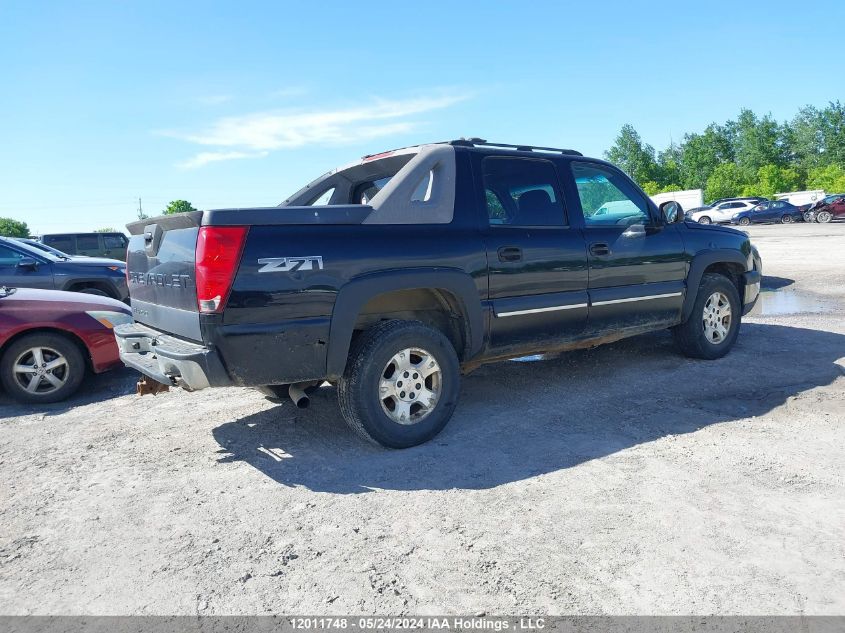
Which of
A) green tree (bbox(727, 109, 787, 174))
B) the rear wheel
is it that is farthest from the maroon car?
green tree (bbox(727, 109, 787, 174))

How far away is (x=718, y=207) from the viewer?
40562 millimetres

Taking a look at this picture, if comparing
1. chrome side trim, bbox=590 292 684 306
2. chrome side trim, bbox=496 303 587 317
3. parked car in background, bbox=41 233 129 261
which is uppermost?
parked car in background, bbox=41 233 129 261

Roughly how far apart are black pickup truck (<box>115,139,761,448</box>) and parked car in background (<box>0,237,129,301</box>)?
527 cm

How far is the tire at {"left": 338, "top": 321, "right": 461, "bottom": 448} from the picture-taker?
4.03 m

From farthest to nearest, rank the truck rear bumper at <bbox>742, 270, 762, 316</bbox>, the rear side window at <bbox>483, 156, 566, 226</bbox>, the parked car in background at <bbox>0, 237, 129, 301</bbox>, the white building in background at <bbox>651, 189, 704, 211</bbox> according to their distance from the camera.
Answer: the white building in background at <bbox>651, 189, 704, 211</bbox>
the parked car in background at <bbox>0, 237, 129, 301</bbox>
the truck rear bumper at <bbox>742, 270, 762, 316</bbox>
the rear side window at <bbox>483, 156, 566, 226</bbox>

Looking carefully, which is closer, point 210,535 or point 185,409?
point 210,535

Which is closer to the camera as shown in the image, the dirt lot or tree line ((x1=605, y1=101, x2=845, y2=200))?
the dirt lot

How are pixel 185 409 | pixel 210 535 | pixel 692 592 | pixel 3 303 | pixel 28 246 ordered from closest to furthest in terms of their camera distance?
1. pixel 692 592
2. pixel 210 535
3. pixel 185 409
4. pixel 3 303
5. pixel 28 246

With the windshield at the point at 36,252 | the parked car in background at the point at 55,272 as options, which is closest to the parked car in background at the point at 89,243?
the windshield at the point at 36,252

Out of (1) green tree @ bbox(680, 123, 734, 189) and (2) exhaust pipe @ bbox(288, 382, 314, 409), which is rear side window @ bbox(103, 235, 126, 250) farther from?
(1) green tree @ bbox(680, 123, 734, 189)

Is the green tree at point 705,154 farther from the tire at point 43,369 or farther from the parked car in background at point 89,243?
the tire at point 43,369

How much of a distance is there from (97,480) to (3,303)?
2.84 meters

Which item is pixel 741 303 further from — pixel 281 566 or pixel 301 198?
pixel 281 566

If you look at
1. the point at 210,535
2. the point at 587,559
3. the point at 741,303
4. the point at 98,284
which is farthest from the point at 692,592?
the point at 98,284
